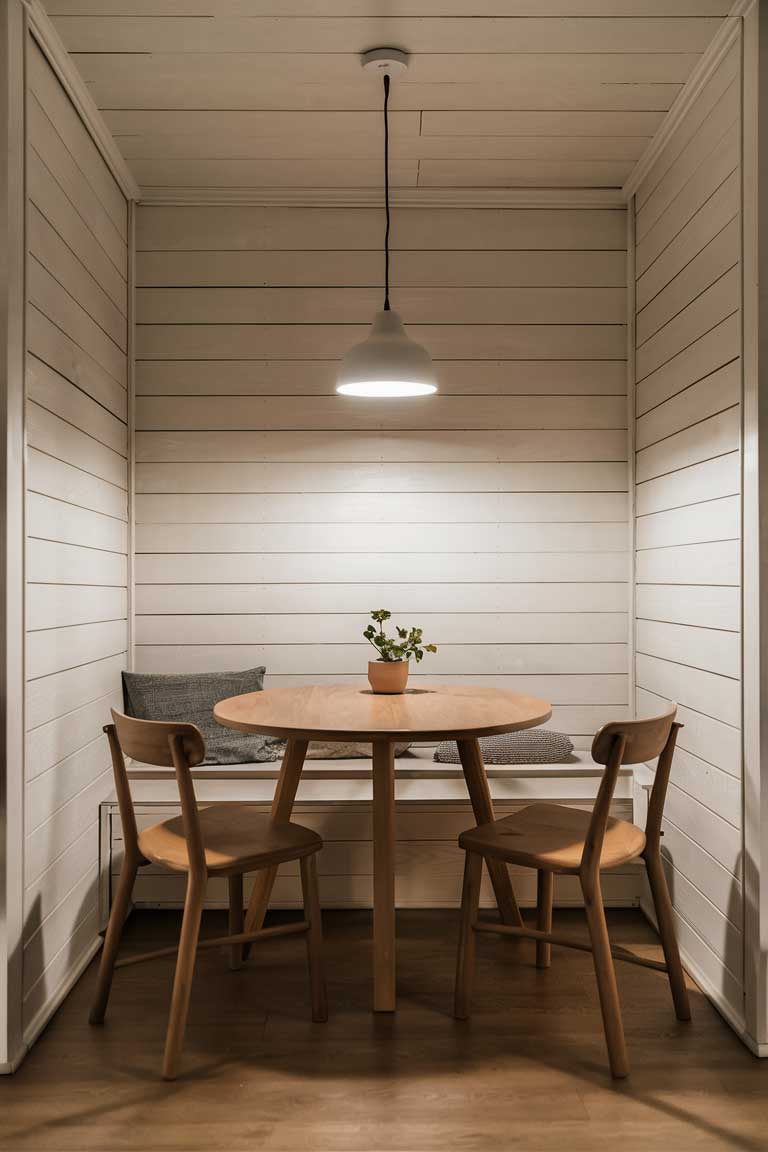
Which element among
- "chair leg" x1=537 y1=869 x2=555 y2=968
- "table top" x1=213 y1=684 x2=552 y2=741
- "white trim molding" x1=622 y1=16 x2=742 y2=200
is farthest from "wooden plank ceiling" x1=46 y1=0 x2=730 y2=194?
"chair leg" x1=537 y1=869 x2=555 y2=968

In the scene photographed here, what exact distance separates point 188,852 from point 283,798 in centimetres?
64

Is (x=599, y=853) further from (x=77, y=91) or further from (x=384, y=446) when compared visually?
(x=77, y=91)

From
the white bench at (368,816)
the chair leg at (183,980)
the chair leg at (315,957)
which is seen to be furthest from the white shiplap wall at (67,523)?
the chair leg at (315,957)

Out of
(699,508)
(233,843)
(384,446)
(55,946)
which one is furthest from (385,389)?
(55,946)

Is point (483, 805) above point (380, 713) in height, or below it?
below

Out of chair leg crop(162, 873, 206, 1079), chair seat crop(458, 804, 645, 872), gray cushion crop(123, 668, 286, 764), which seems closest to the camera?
chair leg crop(162, 873, 206, 1079)

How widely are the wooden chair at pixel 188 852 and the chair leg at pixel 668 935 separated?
89cm

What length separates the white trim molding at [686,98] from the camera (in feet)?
8.11

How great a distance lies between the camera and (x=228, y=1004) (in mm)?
2557

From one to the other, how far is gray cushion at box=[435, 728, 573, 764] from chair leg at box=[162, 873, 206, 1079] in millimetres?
1332

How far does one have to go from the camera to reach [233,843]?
239cm

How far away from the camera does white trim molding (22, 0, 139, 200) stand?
2.39m

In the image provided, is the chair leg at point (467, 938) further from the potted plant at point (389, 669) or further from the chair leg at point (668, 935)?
the potted plant at point (389, 669)

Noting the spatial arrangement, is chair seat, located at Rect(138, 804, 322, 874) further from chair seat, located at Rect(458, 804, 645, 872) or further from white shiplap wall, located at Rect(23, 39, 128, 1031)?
chair seat, located at Rect(458, 804, 645, 872)
